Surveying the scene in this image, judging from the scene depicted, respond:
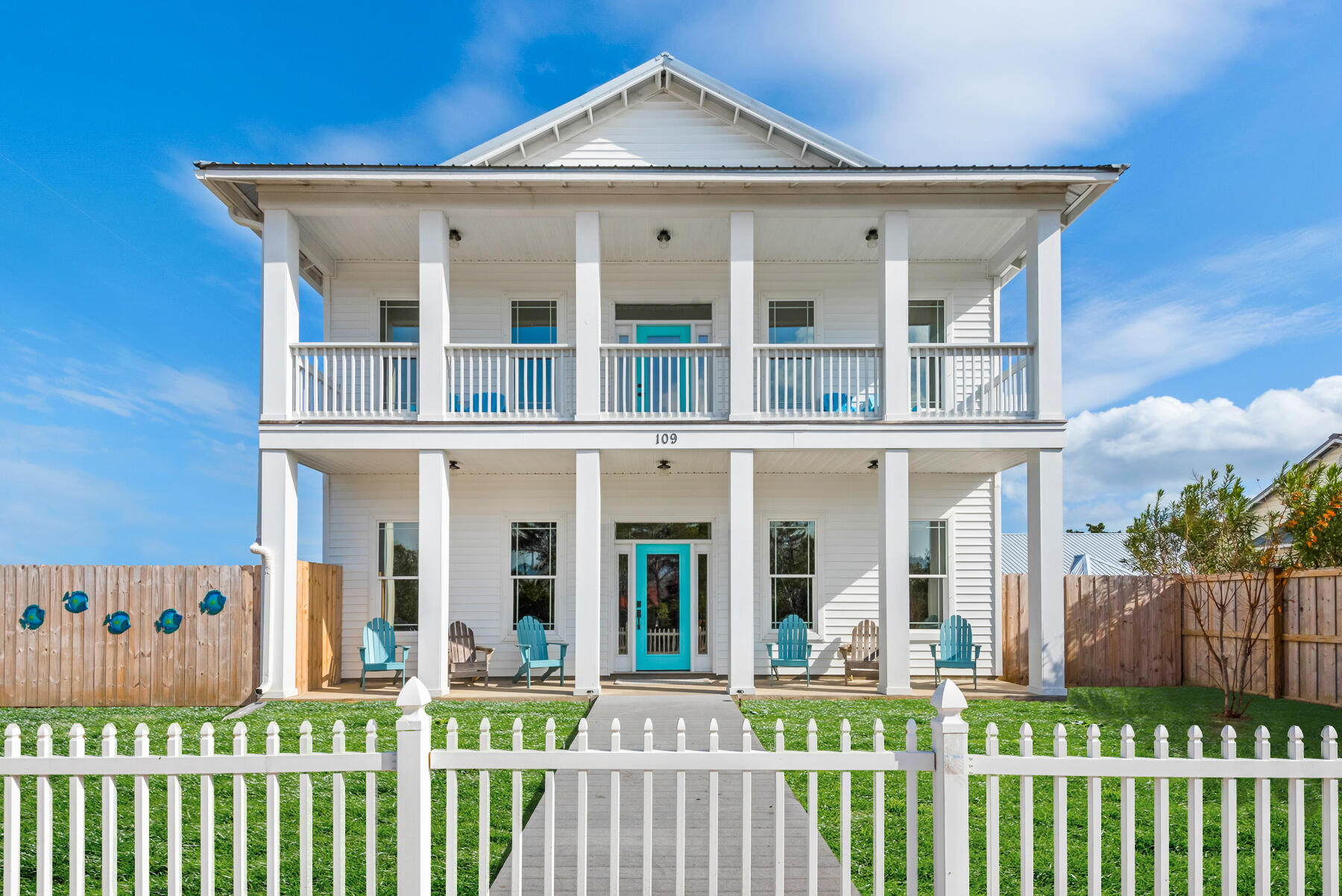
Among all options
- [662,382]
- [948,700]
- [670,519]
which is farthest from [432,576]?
[948,700]

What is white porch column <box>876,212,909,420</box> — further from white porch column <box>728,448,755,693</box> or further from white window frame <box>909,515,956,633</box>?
white window frame <box>909,515,956,633</box>

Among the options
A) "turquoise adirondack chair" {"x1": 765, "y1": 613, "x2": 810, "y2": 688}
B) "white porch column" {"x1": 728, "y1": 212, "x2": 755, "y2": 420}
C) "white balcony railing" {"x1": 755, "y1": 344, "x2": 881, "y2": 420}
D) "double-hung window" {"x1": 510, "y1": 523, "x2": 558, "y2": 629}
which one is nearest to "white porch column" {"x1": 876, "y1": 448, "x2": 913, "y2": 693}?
"white balcony railing" {"x1": 755, "y1": 344, "x2": 881, "y2": 420}

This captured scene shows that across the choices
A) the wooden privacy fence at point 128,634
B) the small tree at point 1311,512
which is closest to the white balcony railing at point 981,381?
the small tree at point 1311,512

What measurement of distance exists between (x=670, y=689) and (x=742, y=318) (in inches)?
205

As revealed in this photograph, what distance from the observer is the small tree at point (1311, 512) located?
1320 cm

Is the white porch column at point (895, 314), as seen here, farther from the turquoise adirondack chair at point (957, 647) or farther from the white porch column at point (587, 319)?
the white porch column at point (587, 319)

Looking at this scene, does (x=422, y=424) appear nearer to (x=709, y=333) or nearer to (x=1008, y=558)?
(x=709, y=333)

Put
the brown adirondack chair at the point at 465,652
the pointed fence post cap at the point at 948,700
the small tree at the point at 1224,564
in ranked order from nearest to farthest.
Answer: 1. the pointed fence post cap at the point at 948,700
2. the small tree at the point at 1224,564
3. the brown adirondack chair at the point at 465,652

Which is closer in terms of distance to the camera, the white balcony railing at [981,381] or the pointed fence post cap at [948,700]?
the pointed fence post cap at [948,700]

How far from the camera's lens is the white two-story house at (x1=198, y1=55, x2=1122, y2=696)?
1291cm

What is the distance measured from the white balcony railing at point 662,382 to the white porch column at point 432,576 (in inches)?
95.0

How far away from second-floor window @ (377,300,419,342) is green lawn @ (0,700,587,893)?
20.6ft

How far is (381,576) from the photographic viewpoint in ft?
50.6

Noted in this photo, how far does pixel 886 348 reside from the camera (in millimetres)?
13148
